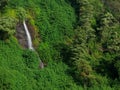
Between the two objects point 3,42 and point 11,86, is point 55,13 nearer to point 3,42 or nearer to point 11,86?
point 3,42

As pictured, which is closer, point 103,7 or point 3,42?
point 3,42

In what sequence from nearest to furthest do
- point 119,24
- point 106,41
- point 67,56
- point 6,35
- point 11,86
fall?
point 11,86 < point 6,35 < point 67,56 < point 106,41 < point 119,24

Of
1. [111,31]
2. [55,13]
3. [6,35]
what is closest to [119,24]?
[111,31]

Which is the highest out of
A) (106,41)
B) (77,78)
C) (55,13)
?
(55,13)

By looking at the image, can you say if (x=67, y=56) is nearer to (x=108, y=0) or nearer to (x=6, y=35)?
(x=6, y=35)

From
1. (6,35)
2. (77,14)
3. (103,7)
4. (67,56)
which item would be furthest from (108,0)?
(6,35)

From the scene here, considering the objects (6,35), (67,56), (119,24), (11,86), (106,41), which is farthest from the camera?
(119,24)

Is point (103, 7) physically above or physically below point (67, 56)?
above
